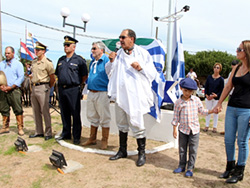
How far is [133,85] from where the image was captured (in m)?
3.60

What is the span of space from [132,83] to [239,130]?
166 centimetres

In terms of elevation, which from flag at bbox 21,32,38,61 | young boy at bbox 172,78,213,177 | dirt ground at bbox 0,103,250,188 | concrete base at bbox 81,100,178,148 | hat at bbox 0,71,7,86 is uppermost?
flag at bbox 21,32,38,61

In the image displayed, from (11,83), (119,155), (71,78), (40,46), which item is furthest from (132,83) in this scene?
(11,83)

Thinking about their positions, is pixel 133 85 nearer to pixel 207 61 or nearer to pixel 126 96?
pixel 126 96

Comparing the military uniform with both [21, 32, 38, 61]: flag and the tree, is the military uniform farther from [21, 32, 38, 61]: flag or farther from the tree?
the tree

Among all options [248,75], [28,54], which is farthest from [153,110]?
[28,54]

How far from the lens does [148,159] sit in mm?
4000

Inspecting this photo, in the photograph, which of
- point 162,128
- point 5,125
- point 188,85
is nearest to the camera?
point 188,85

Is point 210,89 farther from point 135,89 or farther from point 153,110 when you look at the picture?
point 135,89

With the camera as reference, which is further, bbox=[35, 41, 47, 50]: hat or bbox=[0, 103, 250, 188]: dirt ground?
bbox=[35, 41, 47, 50]: hat

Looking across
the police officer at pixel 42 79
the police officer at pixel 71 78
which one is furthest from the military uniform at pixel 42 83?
the police officer at pixel 71 78

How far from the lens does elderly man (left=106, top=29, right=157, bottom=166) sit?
358 cm

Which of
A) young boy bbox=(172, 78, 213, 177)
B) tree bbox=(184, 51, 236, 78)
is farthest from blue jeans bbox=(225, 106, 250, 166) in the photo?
tree bbox=(184, 51, 236, 78)

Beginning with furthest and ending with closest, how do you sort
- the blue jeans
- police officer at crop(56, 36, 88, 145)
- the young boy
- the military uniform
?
the military uniform < police officer at crop(56, 36, 88, 145) < the young boy < the blue jeans
